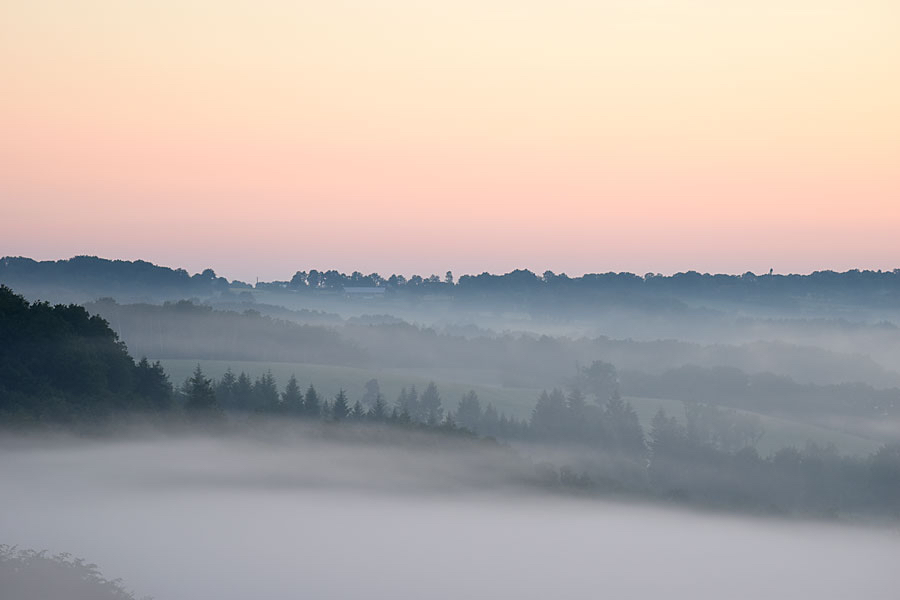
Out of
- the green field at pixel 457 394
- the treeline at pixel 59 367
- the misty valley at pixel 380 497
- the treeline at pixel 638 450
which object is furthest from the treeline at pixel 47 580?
the green field at pixel 457 394

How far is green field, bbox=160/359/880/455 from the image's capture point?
5561 inches

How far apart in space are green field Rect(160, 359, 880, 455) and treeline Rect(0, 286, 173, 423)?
6809 centimetres

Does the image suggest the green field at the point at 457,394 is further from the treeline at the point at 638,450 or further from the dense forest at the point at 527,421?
the treeline at the point at 638,450

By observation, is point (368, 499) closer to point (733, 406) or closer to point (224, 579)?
point (224, 579)

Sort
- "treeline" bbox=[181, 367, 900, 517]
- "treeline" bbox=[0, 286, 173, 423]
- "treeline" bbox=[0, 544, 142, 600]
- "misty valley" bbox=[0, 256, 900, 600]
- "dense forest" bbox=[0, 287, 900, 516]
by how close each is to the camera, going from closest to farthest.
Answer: "treeline" bbox=[0, 544, 142, 600], "misty valley" bbox=[0, 256, 900, 600], "treeline" bbox=[0, 286, 173, 423], "dense forest" bbox=[0, 287, 900, 516], "treeline" bbox=[181, 367, 900, 517]

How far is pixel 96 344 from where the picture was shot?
7281cm

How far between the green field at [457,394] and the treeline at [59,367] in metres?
68.1

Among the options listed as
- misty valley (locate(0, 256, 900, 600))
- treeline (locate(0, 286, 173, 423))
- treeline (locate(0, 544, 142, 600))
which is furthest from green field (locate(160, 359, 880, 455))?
treeline (locate(0, 544, 142, 600))

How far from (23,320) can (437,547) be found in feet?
97.0

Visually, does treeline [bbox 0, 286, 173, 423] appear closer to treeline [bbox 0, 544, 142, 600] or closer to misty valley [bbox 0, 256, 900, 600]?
misty valley [bbox 0, 256, 900, 600]

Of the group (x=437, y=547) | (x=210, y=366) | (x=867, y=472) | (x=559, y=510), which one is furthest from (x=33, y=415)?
(x=210, y=366)

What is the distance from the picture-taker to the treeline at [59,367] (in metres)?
66.2

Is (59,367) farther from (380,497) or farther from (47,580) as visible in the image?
(47,580)

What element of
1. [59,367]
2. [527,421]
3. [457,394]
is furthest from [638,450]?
[59,367]
